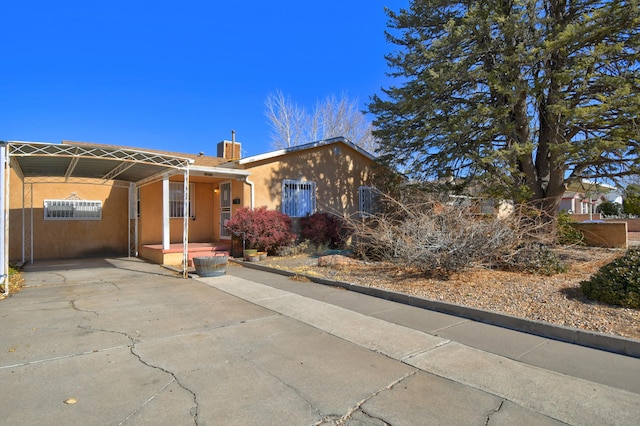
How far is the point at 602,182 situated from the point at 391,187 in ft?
23.6

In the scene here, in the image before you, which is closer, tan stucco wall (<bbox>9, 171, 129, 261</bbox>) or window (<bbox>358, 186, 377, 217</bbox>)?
tan stucco wall (<bbox>9, 171, 129, 261</bbox>)

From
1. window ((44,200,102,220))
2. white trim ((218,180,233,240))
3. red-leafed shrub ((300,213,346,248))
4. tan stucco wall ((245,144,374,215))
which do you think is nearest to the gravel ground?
red-leafed shrub ((300,213,346,248))

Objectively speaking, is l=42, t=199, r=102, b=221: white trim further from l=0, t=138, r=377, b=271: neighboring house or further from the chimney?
the chimney

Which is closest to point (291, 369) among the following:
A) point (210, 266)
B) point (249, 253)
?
point (210, 266)

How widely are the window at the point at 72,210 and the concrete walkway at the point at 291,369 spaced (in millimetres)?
8732

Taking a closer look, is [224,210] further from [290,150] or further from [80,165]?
[80,165]

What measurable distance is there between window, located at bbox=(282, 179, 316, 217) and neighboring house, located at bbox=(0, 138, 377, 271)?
0.04m

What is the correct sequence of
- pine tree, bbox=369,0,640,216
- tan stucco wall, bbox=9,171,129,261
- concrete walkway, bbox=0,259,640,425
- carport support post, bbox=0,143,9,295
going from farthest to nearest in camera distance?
tan stucco wall, bbox=9,171,129,261 → pine tree, bbox=369,0,640,216 → carport support post, bbox=0,143,9,295 → concrete walkway, bbox=0,259,640,425

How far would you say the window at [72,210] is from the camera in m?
13.9

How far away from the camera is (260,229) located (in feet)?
41.3

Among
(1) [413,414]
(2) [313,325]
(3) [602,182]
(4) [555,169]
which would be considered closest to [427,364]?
(1) [413,414]

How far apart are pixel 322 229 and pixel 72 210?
990 centimetres

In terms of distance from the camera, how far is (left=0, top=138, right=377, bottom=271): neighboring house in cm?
1301

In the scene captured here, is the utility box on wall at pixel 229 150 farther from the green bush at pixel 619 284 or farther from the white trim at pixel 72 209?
the green bush at pixel 619 284
